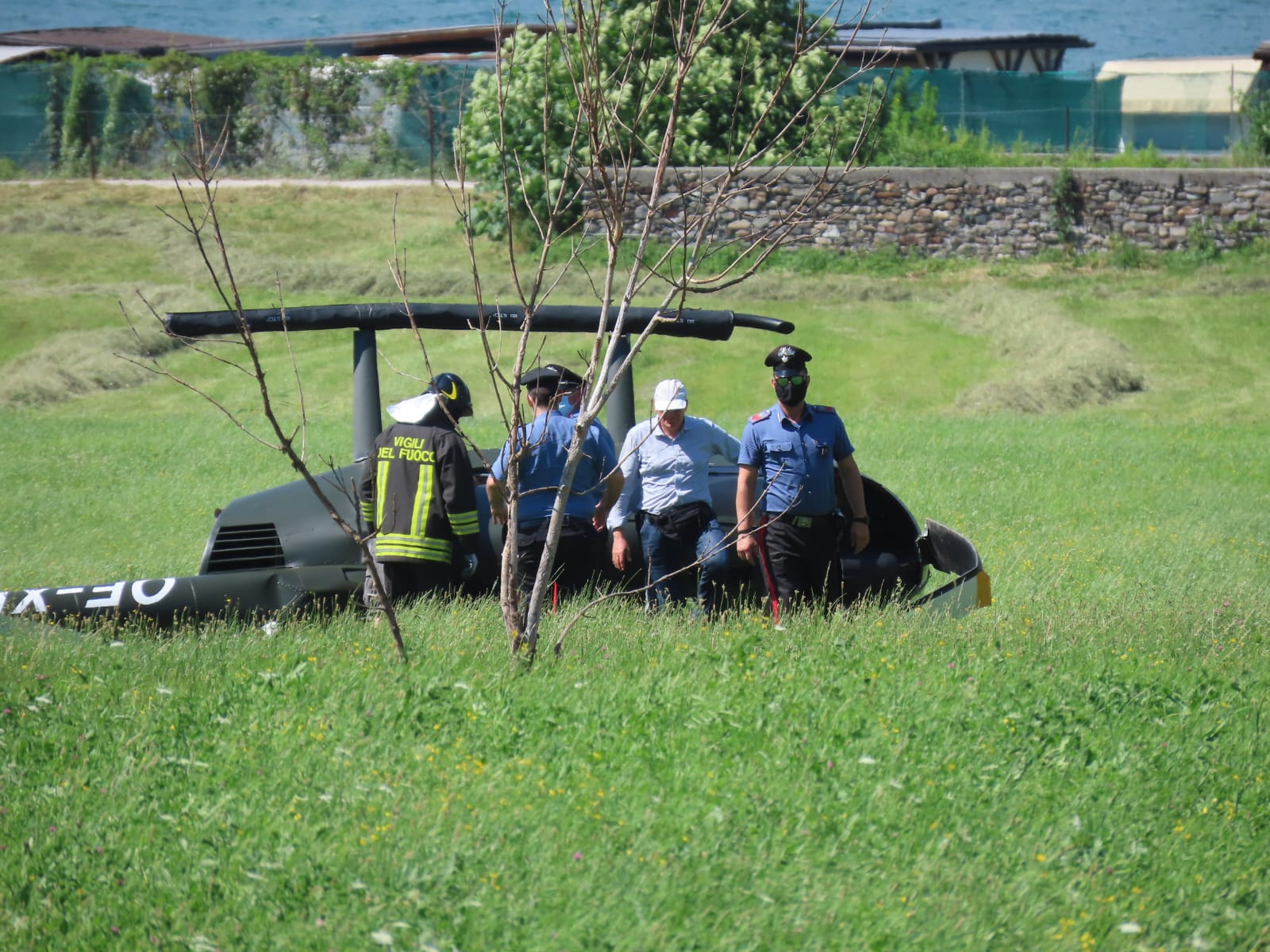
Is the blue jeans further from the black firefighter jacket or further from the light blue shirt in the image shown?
the black firefighter jacket

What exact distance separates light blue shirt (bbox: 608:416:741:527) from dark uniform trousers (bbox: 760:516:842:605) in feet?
1.48

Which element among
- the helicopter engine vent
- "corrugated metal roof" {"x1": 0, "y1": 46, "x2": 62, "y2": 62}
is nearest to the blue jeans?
the helicopter engine vent

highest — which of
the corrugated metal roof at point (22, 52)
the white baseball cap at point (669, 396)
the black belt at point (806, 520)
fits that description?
the corrugated metal roof at point (22, 52)

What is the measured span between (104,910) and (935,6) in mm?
73438

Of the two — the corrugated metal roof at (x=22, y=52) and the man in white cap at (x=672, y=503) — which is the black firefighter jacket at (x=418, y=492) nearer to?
the man in white cap at (x=672, y=503)

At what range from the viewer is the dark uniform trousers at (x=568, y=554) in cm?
662

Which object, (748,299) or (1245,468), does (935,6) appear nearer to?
(748,299)

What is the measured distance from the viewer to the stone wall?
79.9 feet

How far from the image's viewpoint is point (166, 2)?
6172 cm

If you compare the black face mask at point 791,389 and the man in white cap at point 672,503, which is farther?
the man in white cap at point 672,503

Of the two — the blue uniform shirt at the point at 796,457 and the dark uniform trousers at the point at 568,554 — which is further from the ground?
the blue uniform shirt at the point at 796,457

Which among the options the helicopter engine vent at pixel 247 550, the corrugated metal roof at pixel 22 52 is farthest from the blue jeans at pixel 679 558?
the corrugated metal roof at pixel 22 52

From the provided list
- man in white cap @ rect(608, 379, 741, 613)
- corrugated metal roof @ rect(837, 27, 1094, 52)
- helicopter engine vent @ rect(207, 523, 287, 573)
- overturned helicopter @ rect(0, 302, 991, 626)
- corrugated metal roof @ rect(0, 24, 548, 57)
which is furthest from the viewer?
corrugated metal roof @ rect(0, 24, 548, 57)

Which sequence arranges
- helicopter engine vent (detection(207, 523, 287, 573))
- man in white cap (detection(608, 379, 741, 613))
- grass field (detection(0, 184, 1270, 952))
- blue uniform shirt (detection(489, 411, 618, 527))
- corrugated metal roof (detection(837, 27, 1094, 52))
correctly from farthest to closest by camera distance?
1. corrugated metal roof (detection(837, 27, 1094, 52))
2. man in white cap (detection(608, 379, 741, 613))
3. helicopter engine vent (detection(207, 523, 287, 573))
4. blue uniform shirt (detection(489, 411, 618, 527))
5. grass field (detection(0, 184, 1270, 952))
